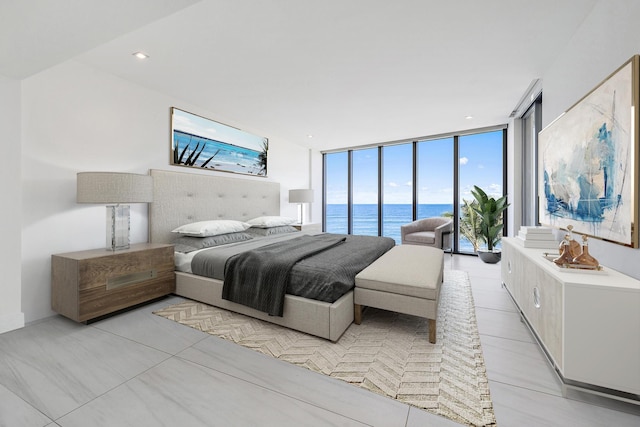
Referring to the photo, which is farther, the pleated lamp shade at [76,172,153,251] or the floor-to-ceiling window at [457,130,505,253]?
the floor-to-ceiling window at [457,130,505,253]

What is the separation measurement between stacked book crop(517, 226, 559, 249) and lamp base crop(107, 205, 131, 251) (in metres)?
3.66

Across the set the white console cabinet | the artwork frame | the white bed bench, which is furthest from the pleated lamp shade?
the artwork frame

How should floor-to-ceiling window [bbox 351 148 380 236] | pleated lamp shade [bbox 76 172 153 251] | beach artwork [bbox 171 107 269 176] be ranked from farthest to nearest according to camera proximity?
floor-to-ceiling window [bbox 351 148 380 236] < beach artwork [bbox 171 107 269 176] < pleated lamp shade [bbox 76 172 153 251]

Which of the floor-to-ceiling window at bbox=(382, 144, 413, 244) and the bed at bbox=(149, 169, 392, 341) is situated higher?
the floor-to-ceiling window at bbox=(382, 144, 413, 244)

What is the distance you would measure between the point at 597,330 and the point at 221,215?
379 centimetres

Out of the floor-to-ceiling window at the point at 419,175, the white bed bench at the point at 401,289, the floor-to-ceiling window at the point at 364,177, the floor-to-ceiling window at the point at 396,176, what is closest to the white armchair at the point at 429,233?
the floor-to-ceiling window at the point at 419,175

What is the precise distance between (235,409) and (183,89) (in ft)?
10.5

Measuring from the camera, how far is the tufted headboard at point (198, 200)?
2975mm

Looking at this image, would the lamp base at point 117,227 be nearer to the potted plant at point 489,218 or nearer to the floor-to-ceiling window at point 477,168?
the potted plant at point 489,218

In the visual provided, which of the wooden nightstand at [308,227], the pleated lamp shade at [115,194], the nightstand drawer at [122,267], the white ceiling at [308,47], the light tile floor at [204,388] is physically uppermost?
the white ceiling at [308,47]

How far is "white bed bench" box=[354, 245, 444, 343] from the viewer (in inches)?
72.7

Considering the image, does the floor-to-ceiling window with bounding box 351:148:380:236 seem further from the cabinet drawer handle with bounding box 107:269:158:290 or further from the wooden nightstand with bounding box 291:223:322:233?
the cabinet drawer handle with bounding box 107:269:158:290

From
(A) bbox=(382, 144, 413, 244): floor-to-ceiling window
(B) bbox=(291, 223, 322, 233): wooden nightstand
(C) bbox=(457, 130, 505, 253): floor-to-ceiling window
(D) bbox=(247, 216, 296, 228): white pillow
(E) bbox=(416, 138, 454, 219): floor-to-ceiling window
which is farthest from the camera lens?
(A) bbox=(382, 144, 413, 244): floor-to-ceiling window

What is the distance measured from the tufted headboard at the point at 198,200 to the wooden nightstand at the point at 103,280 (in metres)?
0.55
